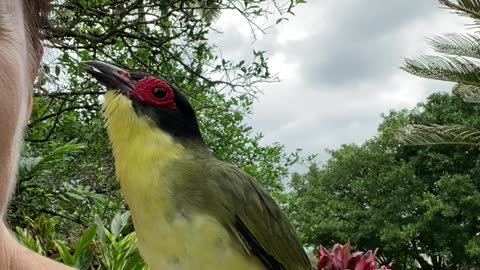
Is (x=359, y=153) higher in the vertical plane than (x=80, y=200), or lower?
higher

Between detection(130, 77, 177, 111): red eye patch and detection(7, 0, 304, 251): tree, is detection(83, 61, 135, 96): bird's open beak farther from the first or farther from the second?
detection(7, 0, 304, 251): tree

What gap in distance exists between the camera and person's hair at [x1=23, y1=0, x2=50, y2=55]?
1592 millimetres

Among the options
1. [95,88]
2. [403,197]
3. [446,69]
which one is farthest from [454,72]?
[403,197]

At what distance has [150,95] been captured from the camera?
145 centimetres

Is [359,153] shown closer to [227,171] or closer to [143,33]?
[143,33]

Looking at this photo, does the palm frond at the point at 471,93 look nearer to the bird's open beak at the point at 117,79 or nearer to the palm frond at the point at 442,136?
the palm frond at the point at 442,136

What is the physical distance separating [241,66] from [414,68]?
4.55 m

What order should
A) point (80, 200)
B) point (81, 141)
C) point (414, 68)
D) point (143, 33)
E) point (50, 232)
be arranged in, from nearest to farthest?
point (50, 232) → point (80, 200) → point (143, 33) → point (81, 141) → point (414, 68)

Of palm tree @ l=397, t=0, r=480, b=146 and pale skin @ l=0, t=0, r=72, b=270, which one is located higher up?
palm tree @ l=397, t=0, r=480, b=146

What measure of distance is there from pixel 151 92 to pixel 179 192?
0.21 m

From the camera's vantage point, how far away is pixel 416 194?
19.9 meters

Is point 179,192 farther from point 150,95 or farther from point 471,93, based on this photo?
point 471,93

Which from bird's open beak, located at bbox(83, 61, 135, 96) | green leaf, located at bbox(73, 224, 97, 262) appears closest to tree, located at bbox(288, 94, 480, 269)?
green leaf, located at bbox(73, 224, 97, 262)

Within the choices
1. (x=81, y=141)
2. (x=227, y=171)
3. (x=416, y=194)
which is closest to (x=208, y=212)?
(x=227, y=171)
